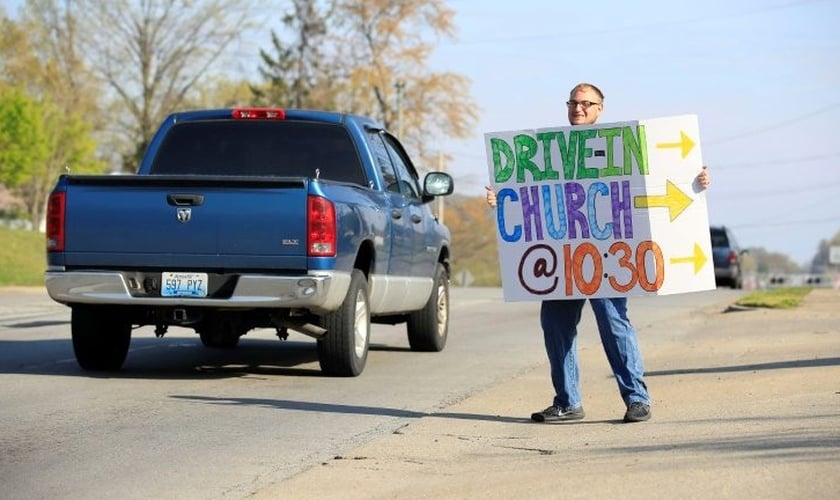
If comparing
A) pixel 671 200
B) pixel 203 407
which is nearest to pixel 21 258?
pixel 203 407

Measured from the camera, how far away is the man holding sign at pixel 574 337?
843cm

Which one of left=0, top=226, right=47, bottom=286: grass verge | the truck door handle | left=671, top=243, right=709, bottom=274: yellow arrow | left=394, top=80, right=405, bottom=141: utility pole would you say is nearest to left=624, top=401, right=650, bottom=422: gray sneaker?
left=671, top=243, right=709, bottom=274: yellow arrow

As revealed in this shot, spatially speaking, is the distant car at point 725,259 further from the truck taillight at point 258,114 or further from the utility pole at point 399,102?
the truck taillight at point 258,114

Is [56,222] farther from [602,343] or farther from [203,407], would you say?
[602,343]

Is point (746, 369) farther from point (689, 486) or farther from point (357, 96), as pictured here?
point (357, 96)

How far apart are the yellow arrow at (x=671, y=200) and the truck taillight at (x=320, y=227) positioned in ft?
9.15

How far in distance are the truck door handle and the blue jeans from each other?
3.08m

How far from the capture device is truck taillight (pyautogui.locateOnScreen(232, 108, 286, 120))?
1242cm

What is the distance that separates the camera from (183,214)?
1066 cm

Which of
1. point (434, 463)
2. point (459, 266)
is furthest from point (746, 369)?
point (459, 266)

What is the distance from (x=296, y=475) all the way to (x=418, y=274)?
6.67m

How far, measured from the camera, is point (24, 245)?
5044 cm

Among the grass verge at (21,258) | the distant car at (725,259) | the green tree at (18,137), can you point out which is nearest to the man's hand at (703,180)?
the grass verge at (21,258)

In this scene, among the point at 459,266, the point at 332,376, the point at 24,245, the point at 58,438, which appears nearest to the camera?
the point at 58,438
